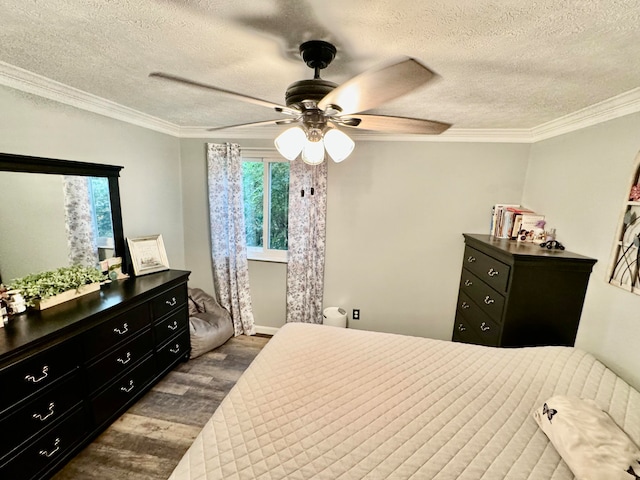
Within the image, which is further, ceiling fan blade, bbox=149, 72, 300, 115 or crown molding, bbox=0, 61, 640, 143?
crown molding, bbox=0, 61, 640, 143

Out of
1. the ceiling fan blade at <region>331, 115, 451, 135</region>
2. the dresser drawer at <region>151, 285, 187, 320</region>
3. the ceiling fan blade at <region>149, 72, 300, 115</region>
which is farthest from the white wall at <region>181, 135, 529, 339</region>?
the ceiling fan blade at <region>149, 72, 300, 115</region>

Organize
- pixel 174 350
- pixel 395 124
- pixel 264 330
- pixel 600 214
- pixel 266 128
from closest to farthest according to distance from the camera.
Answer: pixel 395 124 < pixel 600 214 < pixel 174 350 < pixel 266 128 < pixel 264 330

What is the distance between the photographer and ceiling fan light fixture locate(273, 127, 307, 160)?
48.7 inches

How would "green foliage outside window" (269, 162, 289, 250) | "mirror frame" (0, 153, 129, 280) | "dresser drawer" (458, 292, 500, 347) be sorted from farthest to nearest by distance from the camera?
"green foliage outside window" (269, 162, 289, 250) → "dresser drawer" (458, 292, 500, 347) → "mirror frame" (0, 153, 129, 280)

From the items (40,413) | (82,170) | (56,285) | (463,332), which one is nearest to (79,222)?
(82,170)

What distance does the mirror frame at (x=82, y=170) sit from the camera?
1.71 metres

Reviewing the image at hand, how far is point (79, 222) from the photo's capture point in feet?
6.93

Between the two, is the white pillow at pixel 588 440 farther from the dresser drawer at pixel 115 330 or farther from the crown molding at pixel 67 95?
the crown molding at pixel 67 95

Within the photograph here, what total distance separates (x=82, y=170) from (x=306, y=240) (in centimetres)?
196

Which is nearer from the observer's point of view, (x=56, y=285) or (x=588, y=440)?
(x=588, y=440)

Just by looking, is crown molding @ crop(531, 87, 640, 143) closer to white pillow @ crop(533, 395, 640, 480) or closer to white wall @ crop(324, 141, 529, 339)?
white wall @ crop(324, 141, 529, 339)

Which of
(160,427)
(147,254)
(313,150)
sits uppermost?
(313,150)

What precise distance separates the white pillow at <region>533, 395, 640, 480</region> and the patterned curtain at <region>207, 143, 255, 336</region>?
2741mm

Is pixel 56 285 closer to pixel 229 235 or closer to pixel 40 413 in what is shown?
pixel 40 413
